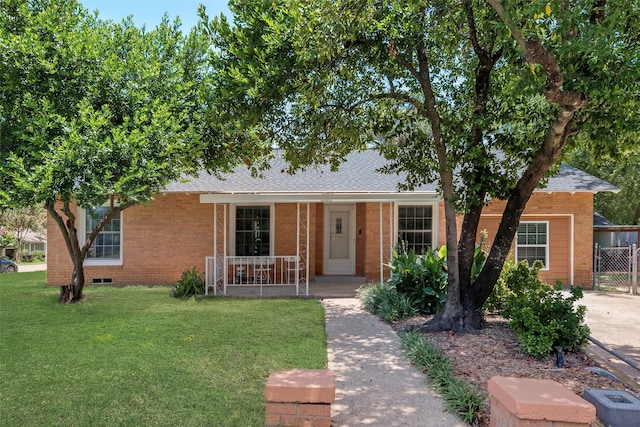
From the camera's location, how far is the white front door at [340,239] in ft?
47.4

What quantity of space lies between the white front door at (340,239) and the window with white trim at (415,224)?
68.7 inches

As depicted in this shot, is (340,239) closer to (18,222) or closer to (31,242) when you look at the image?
(18,222)

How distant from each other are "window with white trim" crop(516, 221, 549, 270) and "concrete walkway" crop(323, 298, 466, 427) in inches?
306

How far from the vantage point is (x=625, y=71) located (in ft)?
15.9

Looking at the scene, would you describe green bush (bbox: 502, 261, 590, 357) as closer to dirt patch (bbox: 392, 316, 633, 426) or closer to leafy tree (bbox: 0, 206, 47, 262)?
dirt patch (bbox: 392, 316, 633, 426)

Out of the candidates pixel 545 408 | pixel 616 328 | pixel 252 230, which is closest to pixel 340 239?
pixel 252 230

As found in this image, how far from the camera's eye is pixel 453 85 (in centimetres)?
859

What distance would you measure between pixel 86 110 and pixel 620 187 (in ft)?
78.0

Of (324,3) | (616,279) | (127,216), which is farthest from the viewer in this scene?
(616,279)

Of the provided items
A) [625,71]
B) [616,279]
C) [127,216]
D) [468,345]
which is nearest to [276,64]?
[625,71]

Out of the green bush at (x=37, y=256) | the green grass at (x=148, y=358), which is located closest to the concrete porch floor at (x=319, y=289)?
the green grass at (x=148, y=358)

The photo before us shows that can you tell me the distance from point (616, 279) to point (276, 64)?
15005 mm

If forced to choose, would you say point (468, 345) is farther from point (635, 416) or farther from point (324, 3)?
point (324, 3)

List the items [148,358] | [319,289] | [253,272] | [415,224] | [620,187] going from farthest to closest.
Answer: [620,187]
[415,224]
[253,272]
[319,289]
[148,358]
